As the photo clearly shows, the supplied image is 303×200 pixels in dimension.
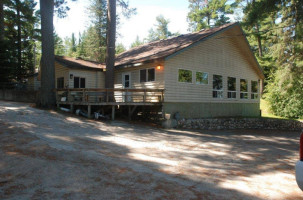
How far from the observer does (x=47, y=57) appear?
1357 centimetres

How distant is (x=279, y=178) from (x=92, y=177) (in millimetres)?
3981

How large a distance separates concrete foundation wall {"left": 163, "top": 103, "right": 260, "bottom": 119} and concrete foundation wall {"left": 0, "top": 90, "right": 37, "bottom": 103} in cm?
1129

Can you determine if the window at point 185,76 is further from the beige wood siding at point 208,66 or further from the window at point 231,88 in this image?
the window at point 231,88

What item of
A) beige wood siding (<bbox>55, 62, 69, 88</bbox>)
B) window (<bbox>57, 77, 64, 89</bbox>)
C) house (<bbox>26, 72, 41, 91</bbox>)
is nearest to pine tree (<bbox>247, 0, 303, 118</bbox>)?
beige wood siding (<bbox>55, 62, 69, 88</bbox>)

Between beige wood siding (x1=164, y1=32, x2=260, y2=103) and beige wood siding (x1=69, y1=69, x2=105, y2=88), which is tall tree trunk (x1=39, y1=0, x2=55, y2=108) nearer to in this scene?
beige wood siding (x1=69, y1=69, x2=105, y2=88)

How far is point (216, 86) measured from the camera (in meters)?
16.8

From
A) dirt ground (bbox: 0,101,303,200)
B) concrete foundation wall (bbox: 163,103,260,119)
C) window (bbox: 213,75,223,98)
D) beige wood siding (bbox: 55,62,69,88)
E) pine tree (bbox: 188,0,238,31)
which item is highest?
pine tree (bbox: 188,0,238,31)

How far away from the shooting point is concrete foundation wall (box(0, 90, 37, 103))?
17.8 m

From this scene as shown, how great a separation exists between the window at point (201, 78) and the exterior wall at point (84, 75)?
24.8 ft

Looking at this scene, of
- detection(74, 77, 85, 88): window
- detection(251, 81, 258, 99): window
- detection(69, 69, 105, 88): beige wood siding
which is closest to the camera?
detection(69, 69, 105, 88): beige wood siding

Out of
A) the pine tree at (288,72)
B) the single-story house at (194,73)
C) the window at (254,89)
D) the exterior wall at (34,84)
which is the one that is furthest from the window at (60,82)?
the pine tree at (288,72)

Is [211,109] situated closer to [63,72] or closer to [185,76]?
[185,76]

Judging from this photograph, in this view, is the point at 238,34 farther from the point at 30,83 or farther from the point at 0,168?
the point at 30,83

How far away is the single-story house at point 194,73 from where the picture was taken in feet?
44.5
